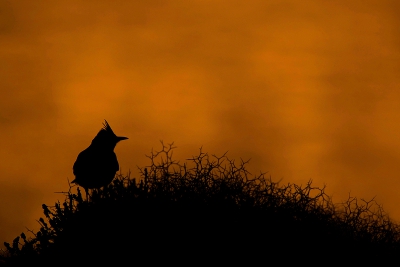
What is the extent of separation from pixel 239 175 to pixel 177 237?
1.28 m

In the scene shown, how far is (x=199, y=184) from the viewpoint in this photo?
8438 mm

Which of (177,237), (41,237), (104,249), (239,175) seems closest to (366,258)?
(239,175)

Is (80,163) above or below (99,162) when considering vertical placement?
above

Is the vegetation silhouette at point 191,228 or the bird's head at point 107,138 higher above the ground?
the bird's head at point 107,138

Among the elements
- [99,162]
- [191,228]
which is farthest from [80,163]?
[191,228]

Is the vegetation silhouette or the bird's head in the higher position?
the bird's head

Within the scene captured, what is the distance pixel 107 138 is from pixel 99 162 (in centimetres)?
45

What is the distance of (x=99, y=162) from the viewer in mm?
10312

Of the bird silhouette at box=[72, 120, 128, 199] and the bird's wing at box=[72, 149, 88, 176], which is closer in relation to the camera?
the bird silhouette at box=[72, 120, 128, 199]

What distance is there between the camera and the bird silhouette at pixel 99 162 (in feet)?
33.7

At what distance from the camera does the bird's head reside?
34.6 feet

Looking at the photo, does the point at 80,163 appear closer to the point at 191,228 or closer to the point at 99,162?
the point at 99,162

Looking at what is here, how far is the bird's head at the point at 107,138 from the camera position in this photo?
1054 cm

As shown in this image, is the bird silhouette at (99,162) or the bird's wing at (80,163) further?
the bird's wing at (80,163)
